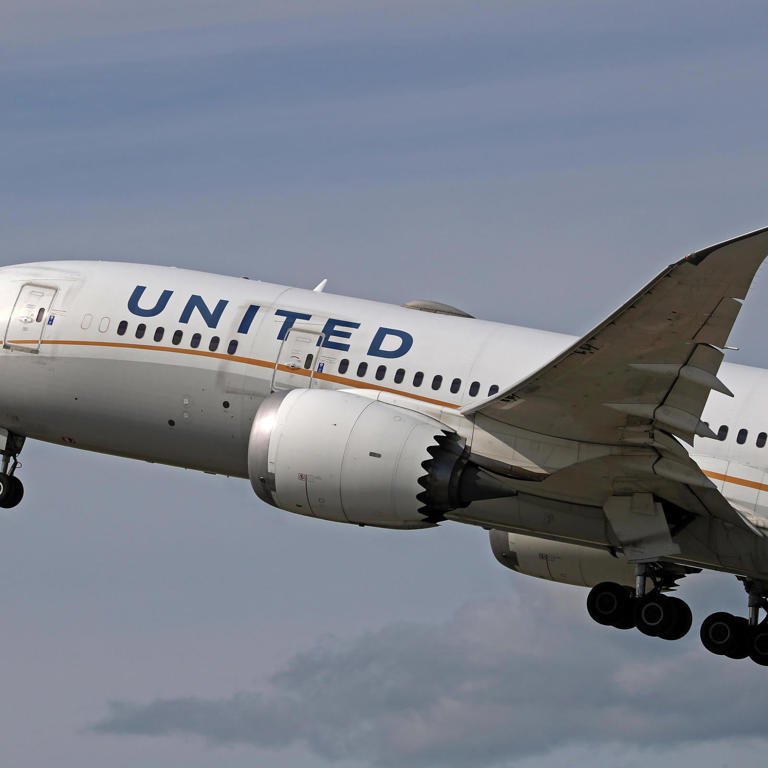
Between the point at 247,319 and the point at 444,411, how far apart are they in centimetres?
496

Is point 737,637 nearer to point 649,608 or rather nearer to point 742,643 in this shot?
point 742,643

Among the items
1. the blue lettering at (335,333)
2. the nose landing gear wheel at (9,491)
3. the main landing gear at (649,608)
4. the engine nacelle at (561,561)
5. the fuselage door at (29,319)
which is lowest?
the nose landing gear wheel at (9,491)

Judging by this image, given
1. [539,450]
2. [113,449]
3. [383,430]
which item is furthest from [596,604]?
[113,449]

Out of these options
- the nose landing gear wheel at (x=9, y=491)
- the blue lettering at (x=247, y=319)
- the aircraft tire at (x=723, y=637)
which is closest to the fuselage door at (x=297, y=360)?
the blue lettering at (x=247, y=319)

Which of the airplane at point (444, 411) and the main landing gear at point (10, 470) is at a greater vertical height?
the airplane at point (444, 411)

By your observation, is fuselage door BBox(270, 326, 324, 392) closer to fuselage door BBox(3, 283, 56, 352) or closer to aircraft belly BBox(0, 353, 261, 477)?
aircraft belly BBox(0, 353, 261, 477)

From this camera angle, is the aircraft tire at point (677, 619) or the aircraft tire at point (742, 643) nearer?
the aircraft tire at point (677, 619)

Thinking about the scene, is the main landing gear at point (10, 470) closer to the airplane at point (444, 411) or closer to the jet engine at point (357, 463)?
the airplane at point (444, 411)

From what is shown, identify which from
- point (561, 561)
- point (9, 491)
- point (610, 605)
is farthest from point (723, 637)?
point (9, 491)

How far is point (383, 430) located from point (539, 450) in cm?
310

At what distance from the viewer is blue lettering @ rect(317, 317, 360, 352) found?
3606 centimetres

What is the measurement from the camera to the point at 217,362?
3662 cm

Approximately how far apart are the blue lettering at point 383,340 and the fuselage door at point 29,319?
24.3ft

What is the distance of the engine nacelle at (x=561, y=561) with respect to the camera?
40.1m
